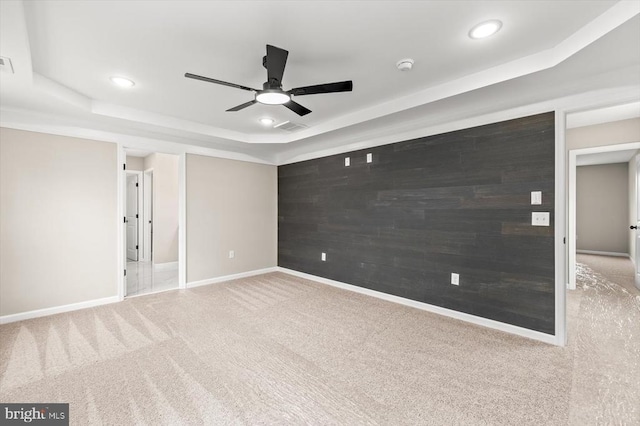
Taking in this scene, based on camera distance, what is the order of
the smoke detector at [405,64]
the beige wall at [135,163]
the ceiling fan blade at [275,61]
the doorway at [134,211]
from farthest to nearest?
the doorway at [134,211] → the beige wall at [135,163] → the smoke detector at [405,64] → the ceiling fan blade at [275,61]

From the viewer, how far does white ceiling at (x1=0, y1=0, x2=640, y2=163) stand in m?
1.79

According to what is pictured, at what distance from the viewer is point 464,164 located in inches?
128

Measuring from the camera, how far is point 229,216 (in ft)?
17.1

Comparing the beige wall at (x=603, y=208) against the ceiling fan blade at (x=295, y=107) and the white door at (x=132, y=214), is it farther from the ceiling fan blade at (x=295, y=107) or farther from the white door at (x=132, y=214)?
the white door at (x=132, y=214)

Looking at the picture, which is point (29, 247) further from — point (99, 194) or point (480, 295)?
point (480, 295)

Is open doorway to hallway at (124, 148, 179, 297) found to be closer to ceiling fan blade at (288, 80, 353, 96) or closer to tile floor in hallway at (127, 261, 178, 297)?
tile floor in hallway at (127, 261, 178, 297)

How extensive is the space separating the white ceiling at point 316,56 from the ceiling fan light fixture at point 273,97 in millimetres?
362

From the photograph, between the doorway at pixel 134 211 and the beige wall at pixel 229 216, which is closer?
the beige wall at pixel 229 216

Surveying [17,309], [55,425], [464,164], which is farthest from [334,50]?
[17,309]

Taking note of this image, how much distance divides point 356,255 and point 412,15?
3.23 m

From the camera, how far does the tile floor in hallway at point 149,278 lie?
452cm

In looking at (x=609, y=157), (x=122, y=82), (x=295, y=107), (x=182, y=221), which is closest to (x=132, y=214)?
(x=182, y=221)

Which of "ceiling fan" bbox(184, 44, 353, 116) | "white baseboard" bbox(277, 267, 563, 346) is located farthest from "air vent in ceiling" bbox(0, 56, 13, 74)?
"white baseboard" bbox(277, 267, 563, 346)

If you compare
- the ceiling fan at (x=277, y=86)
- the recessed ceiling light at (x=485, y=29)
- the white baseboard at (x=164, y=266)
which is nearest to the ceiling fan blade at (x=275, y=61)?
the ceiling fan at (x=277, y=86)
